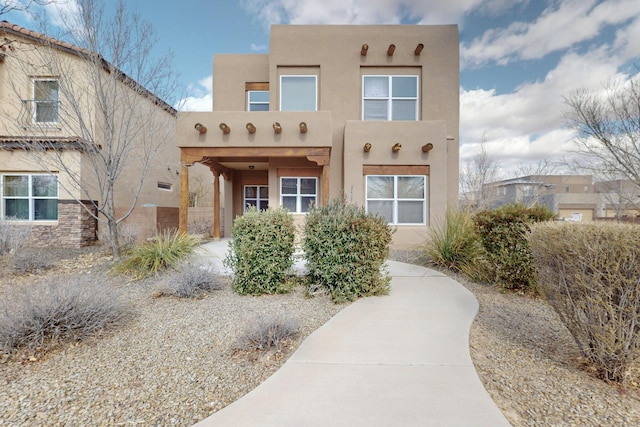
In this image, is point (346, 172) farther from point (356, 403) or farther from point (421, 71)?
point (356, 403)

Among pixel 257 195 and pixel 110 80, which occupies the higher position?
pixel 110 80

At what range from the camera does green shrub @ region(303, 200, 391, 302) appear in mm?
5016

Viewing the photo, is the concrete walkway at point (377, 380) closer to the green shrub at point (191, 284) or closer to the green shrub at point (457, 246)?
the green shrub at point (191, 284)

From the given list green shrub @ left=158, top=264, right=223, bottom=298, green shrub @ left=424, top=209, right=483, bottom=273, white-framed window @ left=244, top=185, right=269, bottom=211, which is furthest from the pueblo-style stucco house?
green shrub @ left=158, top=264, right=223, bottom=298

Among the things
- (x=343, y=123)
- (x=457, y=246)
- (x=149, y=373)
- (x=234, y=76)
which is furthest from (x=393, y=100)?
(x=149, y=373)

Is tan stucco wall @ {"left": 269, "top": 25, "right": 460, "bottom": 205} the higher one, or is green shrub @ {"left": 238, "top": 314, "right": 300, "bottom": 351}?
tan stucco wall @ {"left": 269, "top": 25, "right": 460, "bottom": 205}

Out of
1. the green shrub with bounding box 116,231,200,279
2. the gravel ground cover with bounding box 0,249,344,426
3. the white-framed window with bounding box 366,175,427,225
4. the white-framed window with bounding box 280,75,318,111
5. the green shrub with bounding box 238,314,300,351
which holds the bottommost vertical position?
the gravel ground cover with bounding box 0,249,344,426

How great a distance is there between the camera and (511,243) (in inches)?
217

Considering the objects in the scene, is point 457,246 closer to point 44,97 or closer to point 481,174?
point 44,97

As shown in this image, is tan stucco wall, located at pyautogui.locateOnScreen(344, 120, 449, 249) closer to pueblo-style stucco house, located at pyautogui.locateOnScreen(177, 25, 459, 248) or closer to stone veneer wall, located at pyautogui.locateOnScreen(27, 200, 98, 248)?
pueblo-style stucco house, located at pyautogui.locateOnScreen(177, 25, 459, 248)

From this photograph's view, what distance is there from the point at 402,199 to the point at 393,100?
13.5 feet

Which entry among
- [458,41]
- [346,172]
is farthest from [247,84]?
[458,41]

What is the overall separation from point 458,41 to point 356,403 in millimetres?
12952

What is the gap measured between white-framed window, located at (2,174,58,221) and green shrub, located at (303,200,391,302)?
37.4ft
